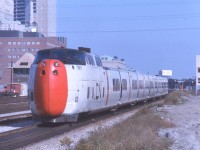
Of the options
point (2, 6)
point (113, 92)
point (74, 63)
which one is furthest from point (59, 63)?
point (2, 6)

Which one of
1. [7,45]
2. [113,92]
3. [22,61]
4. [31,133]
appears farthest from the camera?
[7,45]

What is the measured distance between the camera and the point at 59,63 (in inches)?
704

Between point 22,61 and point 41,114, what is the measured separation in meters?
109

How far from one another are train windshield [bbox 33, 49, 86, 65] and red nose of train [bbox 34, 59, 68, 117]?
957 millimetres

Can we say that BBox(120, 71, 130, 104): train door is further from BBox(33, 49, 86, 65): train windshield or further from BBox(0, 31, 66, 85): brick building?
BBox(0, 31, 66, 85): brick building

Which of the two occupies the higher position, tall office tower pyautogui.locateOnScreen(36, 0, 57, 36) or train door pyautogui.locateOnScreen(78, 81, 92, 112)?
tall office tower pyautogui.locateOnScreen(36, 0, 57, 36)

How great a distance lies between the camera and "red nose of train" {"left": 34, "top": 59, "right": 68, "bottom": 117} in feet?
57.1

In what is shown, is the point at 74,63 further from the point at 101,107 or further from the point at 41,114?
the point at 101,107

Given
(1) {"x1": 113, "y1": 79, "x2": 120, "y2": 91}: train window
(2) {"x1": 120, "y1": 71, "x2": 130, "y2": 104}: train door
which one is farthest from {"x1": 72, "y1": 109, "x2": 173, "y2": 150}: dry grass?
(2) {"x1": 120, "y1": 71, "x2": 130, "y2": 104}: train door

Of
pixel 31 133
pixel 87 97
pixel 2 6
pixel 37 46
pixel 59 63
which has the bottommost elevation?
pixel 31 133

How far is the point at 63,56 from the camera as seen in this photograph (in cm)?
1889

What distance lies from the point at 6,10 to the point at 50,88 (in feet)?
570

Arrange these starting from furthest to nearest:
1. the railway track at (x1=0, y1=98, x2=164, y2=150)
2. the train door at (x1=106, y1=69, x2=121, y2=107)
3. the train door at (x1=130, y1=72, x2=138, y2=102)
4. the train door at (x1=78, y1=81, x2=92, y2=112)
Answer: the train door at (x1=130, y1=72, x2=138, y2=102) → the train door at (x1=106, y1=69, x2=121, y2=107) → the train door at (x1=78, y1=81, x2=92, y2=112) → the railway track at (x1=0, y1=98, x2=164, y2=150)

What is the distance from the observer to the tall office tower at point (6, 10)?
17860 centimetres
